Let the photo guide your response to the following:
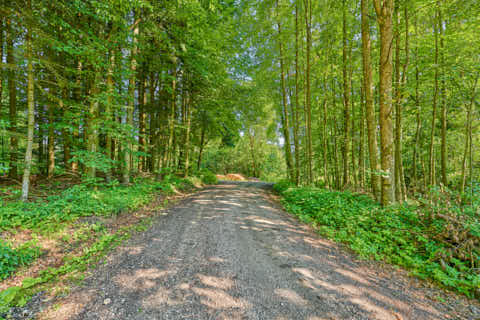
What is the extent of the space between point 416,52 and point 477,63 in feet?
5.82

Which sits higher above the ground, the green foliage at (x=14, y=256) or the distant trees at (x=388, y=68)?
the distant trees at (x=388, y=68)

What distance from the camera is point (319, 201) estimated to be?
6.17 m

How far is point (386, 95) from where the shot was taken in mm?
4672

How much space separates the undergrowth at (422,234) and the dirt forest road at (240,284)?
405 millimetres

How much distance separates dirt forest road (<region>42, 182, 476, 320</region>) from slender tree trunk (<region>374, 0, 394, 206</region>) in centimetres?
249

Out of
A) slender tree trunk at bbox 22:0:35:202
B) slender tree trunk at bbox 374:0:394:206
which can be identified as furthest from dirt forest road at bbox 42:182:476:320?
slender tree trunk at bbox 22:0:35:202

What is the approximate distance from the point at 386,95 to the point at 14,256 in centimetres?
847

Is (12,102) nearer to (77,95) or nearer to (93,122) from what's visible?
(77,95)

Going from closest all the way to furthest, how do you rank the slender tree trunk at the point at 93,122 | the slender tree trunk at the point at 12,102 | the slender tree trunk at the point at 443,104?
1. the slender tree trunk at the point at 12,102
2. the slender tree trunk at the point at 93,122
3. the slender tree trunk at the point at 443,104

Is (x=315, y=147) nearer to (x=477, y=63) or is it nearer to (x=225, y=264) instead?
(x=477, y=63)

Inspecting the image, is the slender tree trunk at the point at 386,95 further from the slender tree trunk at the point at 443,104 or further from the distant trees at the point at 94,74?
the distant trees at the point at 94,74

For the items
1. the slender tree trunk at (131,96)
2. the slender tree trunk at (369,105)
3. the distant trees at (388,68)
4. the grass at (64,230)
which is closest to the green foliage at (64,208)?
the grass at (64,230)

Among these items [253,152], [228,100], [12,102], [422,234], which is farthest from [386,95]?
[253,152]

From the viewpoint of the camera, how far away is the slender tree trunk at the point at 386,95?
4.61 m
